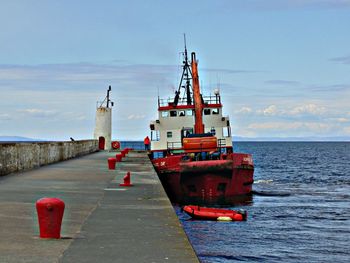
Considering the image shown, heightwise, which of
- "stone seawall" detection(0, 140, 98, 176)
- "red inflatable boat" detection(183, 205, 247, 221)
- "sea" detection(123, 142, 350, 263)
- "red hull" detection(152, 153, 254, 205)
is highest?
"stone seawall" detection(0, 140, 98, 176)

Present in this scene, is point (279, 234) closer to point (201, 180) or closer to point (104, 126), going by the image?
point (201, 180)

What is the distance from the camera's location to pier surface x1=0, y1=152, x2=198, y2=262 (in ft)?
27.9

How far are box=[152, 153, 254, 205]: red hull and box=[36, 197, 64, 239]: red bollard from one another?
800 inches

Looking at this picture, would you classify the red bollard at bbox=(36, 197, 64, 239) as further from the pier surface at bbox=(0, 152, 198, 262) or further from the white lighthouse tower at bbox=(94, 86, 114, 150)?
the white lighthouse tower at bbox=(94, 86, 114, 150)

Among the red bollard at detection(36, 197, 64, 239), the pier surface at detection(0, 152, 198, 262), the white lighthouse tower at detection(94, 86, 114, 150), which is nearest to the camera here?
the pier surface at detection(0, 152, 198, 262)

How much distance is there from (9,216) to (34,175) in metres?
12.5

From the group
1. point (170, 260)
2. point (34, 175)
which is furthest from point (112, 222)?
point (34, 175)

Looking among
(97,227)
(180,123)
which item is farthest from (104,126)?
(97,227)

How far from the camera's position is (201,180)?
30172 millimetres

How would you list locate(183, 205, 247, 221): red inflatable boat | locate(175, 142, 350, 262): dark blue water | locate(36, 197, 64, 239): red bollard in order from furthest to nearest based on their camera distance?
locate(183, 205, 247, 221): red inflatable boat
locate(175, 142, 350, 262): dark blue water
locate(36, 197, 64, 239): red bollard

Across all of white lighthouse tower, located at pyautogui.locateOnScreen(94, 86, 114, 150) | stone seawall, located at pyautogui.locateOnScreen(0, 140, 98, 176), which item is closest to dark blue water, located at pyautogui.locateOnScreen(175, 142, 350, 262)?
stone seawall, located at pyautogui.locateOnScreen(0, 140, 98, 176)

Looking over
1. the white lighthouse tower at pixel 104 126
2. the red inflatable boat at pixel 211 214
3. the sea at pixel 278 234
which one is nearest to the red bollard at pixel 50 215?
the sea at pixel 278 234

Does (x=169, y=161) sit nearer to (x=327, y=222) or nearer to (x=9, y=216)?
(x=327, y=222)

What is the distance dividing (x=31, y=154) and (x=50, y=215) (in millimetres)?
21074
